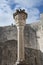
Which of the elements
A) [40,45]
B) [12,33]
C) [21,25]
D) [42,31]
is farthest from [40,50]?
[21,25]

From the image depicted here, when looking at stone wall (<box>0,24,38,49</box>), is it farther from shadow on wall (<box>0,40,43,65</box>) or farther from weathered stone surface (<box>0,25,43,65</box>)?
shadow on wall (<box>0,40,43,65</box>)

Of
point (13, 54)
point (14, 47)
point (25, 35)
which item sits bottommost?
point (13, 54)

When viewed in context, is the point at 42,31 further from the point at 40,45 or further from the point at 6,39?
the point at 6,39

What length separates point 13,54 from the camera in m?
17.4

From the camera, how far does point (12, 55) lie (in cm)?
1736

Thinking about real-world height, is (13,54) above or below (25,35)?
below

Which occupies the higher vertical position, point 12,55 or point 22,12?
point 22,12

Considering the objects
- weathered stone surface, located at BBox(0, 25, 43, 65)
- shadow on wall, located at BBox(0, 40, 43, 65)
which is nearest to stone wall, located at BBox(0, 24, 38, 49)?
weathered stone surface, located at BBox(0, 25, 43, 65)

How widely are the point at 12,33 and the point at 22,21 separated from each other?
9061 mm

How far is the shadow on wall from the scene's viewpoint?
16.9 meters

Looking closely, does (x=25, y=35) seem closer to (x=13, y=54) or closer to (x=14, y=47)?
(x=14, y=47)

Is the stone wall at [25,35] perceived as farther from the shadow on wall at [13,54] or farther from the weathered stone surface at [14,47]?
the shadow on wall at [13,54]

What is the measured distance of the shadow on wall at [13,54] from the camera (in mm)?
16906

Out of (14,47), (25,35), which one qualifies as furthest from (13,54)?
(25,35)
